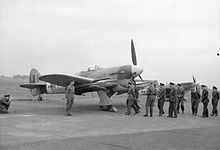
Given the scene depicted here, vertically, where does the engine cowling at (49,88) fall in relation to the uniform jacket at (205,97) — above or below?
above

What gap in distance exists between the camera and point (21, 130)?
814cm

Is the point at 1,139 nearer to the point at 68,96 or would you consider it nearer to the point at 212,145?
the point at 212,145

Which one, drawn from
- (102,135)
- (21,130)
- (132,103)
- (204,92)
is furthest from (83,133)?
(204,92)

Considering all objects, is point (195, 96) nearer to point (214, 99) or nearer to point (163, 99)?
point (214, 99)

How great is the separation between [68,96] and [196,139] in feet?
23.6

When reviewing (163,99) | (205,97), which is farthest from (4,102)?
(205,97)

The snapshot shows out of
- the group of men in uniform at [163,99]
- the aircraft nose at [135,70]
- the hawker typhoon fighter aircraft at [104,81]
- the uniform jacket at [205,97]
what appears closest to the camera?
the group of men in uniform at [163,99]

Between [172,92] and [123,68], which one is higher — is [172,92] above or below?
below

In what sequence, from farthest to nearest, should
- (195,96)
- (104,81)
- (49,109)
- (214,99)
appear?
(104,81), (49,109), (195,96), (214,99)

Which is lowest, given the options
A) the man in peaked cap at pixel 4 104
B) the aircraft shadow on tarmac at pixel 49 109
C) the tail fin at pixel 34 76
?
the aircraft shadow on tarmac at pixel 49 109

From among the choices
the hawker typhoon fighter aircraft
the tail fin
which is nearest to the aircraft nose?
the hawker typhoon fighter aircraft

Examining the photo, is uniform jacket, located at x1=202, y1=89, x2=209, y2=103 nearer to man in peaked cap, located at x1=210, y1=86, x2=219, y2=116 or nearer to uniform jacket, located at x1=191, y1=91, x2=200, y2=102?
man in peaked cap, located at x1=210, y1=86, x2=219, y2=116

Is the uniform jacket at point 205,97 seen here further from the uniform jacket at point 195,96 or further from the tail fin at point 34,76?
the tail fin at point 34,76

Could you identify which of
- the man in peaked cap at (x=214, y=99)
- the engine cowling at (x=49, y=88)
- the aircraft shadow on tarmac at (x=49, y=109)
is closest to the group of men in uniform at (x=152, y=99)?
the man in peaked cap at (x=214, y=99)
